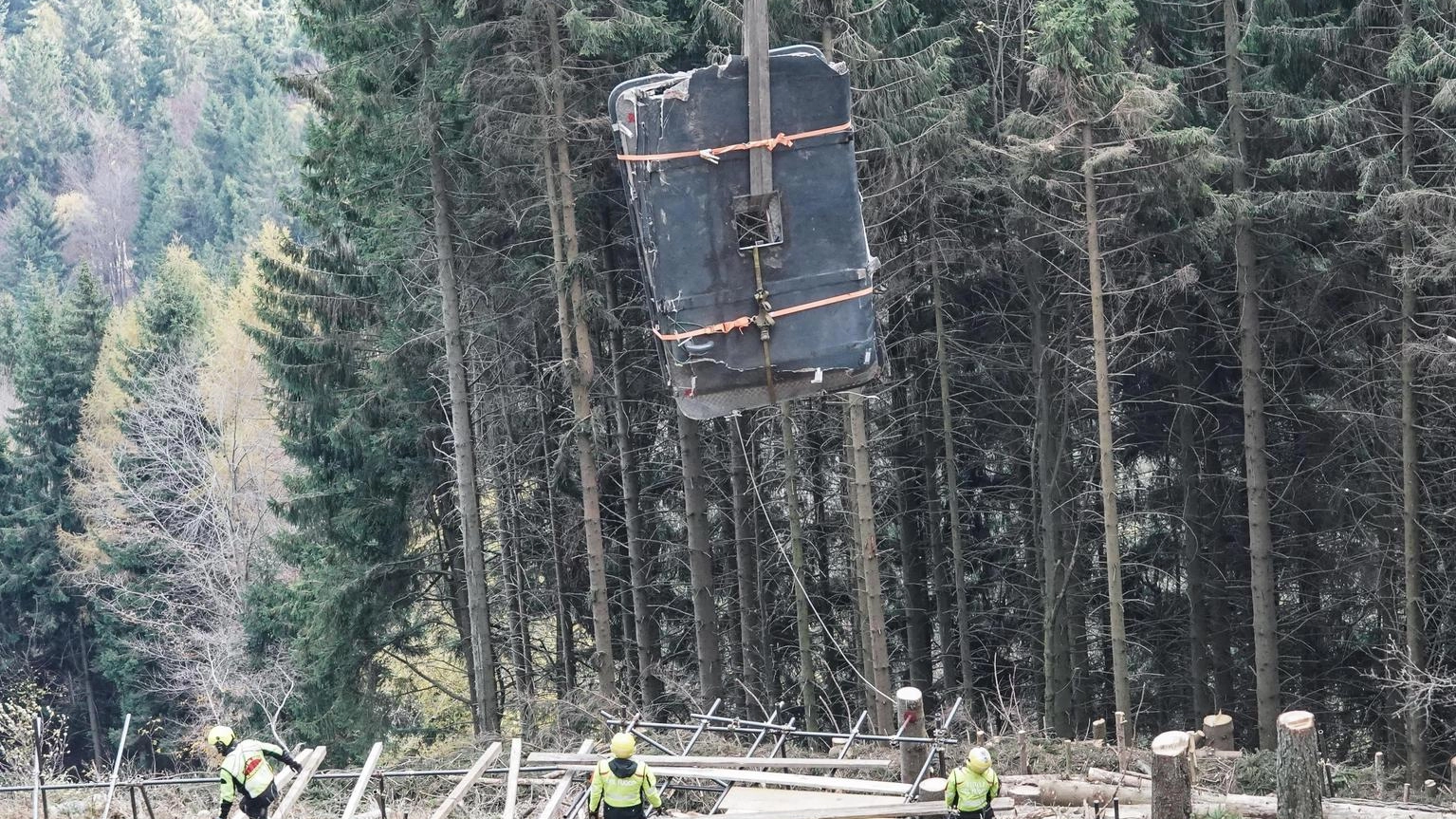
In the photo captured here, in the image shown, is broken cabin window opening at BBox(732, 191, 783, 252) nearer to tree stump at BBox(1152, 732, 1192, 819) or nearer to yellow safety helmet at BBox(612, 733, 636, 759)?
yellow safety helmet at BBox(612, 733, 636, 759)

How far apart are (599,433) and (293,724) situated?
1252cm

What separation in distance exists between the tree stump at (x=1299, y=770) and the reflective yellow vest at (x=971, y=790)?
2243 millimetres

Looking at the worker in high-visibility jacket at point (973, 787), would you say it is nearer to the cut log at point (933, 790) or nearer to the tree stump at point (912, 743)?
the cut log at point (933, 790)

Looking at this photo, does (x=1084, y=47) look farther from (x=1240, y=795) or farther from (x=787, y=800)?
(x=787, y=800)

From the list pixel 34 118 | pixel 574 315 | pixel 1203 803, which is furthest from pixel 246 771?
pixel 34 118

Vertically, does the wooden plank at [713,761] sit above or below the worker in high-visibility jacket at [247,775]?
below

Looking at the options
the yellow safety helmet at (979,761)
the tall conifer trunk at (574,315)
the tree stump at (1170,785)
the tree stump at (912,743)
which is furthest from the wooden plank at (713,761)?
the tall conifer trunk at (574,315)

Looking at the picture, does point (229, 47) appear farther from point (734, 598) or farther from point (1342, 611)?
point (1342, 611)

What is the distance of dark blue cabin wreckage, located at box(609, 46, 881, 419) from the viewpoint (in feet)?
34.6

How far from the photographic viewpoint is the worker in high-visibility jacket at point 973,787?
38.2 ft

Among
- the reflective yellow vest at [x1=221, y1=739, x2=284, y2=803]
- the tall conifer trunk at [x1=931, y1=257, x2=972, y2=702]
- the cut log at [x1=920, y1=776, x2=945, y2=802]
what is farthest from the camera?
the tall conifer trunk at [x1=931, y1=257, x2=972, y2=702]

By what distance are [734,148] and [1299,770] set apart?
641cm

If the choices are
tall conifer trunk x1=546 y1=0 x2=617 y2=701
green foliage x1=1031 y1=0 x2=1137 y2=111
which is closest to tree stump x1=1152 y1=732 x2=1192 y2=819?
green foliage x1=1031 y1=0 x2=1137 y2=111

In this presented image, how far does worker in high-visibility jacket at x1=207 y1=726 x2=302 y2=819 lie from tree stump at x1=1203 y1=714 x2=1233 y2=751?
9.26 meters
